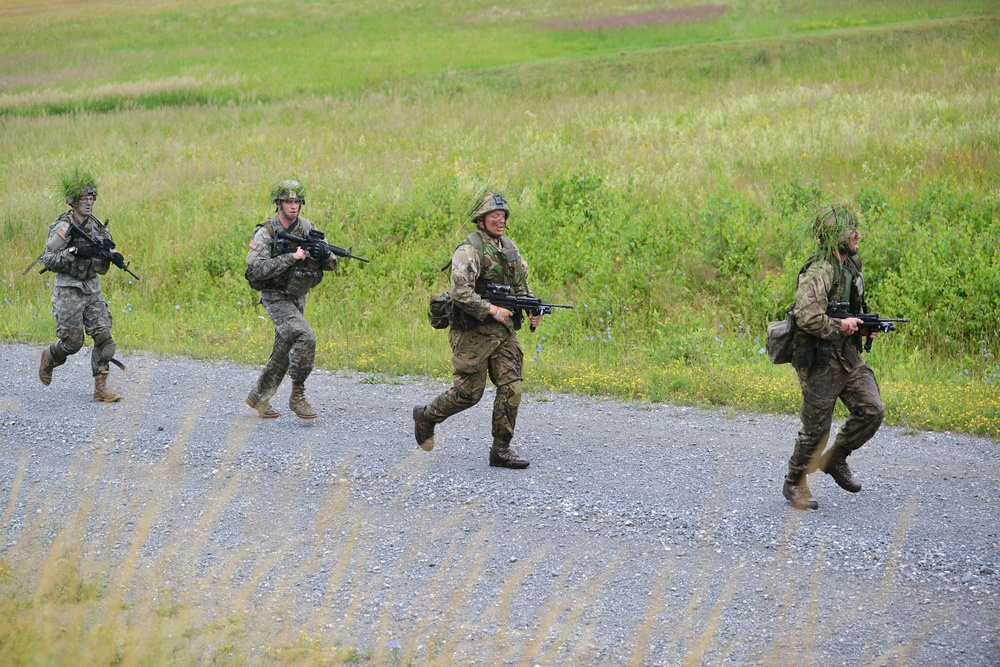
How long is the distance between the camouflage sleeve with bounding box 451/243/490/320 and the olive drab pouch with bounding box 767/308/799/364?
185cm

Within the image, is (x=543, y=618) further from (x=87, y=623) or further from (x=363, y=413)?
(x=363, y=413)

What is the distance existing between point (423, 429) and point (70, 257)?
3.75 metres

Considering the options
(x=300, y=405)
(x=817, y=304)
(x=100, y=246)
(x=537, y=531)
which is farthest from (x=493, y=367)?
(x=100, y=246)

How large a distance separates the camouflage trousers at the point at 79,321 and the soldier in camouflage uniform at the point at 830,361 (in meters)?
6.18

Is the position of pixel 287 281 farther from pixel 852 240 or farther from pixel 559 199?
pixel 559 199

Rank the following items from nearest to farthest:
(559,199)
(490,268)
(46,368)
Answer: (490,268) < (46,368) < (559,199)

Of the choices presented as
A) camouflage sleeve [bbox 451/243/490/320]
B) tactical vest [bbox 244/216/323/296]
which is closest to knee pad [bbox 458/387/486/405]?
camouflage sleeve [bbox 451/243/490/320]

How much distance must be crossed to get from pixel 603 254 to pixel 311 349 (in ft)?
16.1

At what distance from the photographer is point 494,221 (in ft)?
22.2

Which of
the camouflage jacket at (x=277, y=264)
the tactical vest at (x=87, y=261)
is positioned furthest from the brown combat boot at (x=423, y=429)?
the tactical vest at (x=87, y=261)

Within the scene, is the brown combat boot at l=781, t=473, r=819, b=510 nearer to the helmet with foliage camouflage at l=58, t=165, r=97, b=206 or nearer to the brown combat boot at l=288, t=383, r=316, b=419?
the brown combat boot at l=288, t=383, r=316, b=419

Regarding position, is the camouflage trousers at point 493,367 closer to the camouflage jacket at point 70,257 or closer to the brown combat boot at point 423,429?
the brown combat boot at point 423,429

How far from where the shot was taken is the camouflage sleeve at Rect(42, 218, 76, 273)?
8.69 meters

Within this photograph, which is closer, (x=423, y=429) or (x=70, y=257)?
→ (x=423, y=429)
